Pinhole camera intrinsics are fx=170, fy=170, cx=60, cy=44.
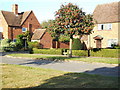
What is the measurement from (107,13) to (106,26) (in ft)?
8.57

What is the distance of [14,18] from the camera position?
41719 millimetres

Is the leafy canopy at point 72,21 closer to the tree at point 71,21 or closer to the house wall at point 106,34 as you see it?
the tree at point 71,21

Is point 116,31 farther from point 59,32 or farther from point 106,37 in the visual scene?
→ point 59,32

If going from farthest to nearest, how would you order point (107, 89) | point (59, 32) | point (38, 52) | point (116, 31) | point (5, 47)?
1. point (5, 47)
2. point (116, 31)
3. point (38, 52)
4. point (59, 32)
5. point (107, 89)

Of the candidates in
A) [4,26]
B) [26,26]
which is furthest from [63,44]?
[4,26]

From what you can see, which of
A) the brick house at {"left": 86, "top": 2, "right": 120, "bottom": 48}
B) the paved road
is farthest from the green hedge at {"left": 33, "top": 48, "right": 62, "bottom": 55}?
the paved road

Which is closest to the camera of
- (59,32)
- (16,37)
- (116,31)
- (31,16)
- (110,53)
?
(59,32)

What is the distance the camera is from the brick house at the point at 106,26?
98.5 ft

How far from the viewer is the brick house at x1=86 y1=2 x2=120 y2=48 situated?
98.5 ft

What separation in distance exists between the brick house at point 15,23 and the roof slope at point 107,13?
17.9 m

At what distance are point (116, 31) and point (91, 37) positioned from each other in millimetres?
4920

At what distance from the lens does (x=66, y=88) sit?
6793 mm

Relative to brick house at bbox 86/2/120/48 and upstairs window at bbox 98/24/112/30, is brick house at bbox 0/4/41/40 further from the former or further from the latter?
upstairs window at bbox 98/24/112/30

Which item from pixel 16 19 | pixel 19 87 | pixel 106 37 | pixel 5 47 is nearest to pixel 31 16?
pixel 16 19
